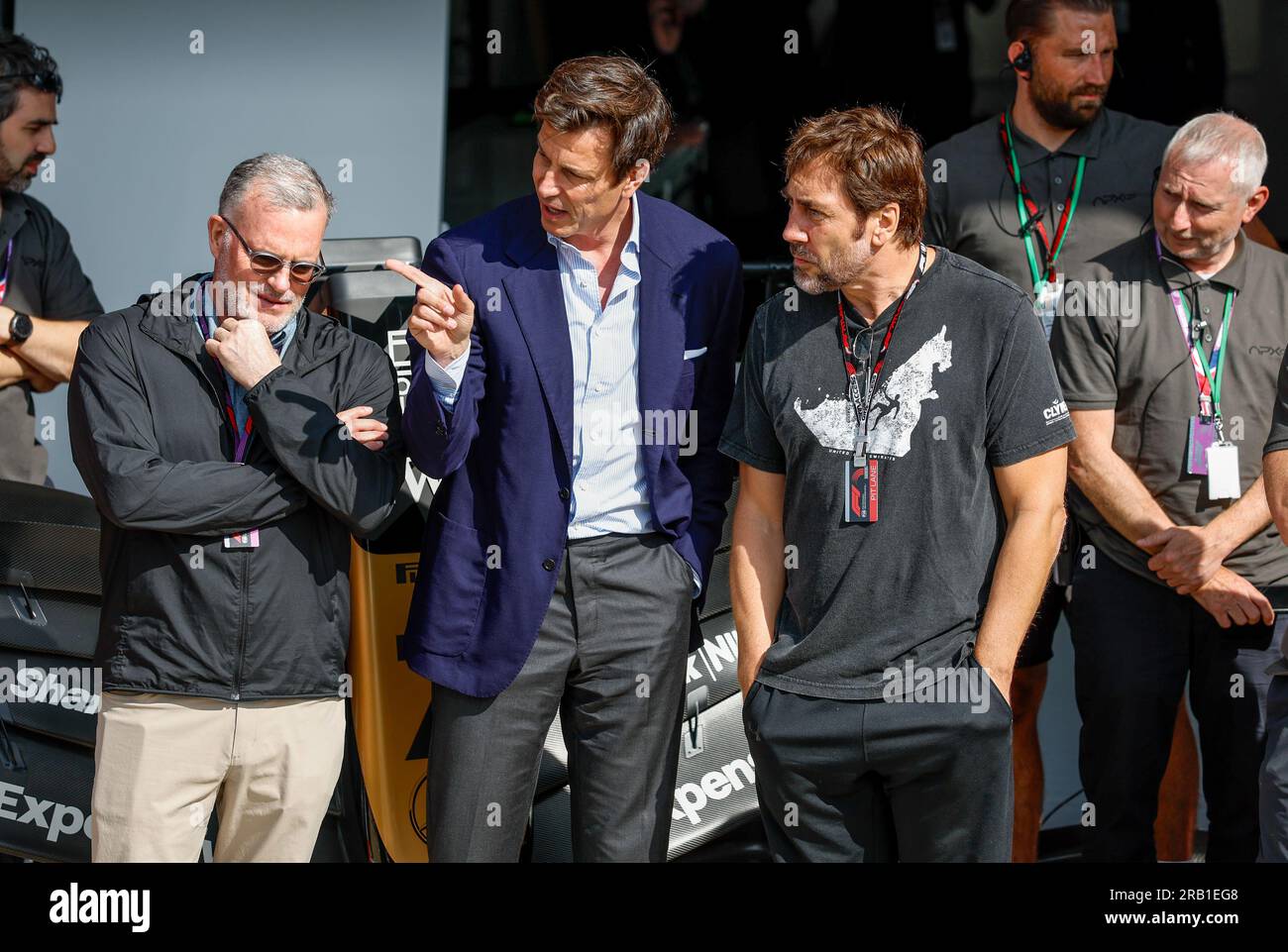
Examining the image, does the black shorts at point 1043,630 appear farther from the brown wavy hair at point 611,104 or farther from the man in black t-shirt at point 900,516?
the brown wavy hair at point 611,104

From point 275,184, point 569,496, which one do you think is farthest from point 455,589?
point 275,184

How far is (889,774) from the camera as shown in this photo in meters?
2.42

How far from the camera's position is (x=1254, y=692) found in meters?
2.96

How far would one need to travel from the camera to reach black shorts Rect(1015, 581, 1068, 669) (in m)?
3.20

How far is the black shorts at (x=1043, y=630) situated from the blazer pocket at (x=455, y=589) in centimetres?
124

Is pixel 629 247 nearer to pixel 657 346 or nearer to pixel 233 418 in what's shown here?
pixel 657 346

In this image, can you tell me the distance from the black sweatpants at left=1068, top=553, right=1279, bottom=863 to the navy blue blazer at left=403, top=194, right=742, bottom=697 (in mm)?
922

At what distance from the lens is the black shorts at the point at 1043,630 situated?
320 cm

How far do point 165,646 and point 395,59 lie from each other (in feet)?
8.96

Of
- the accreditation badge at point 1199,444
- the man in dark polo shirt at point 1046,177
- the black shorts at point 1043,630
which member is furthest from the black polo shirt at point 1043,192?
the black shorts at point 1043,630

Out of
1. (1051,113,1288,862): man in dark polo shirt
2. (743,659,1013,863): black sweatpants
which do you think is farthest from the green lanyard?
(743,659,1013,863): black sweatpants

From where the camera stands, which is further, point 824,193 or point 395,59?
point 395,59

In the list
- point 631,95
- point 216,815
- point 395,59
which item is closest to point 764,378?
point 631,95
